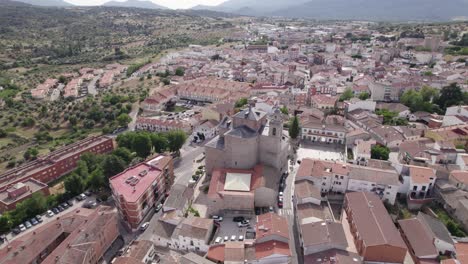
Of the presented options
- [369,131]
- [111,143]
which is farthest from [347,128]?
[111,143]

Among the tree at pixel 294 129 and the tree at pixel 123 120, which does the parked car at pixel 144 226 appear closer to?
the tree at pixel 294 129

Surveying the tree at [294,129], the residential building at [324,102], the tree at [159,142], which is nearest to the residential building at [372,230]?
the tree at [294,129]

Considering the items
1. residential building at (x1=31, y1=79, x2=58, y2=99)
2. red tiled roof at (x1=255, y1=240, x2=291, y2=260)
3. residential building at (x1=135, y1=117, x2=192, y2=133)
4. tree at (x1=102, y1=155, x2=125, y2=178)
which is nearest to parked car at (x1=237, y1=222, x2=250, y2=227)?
red tiled roof at (x1=255, y1=240, x2=291, y2=260)

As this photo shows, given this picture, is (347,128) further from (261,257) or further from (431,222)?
(261,257)

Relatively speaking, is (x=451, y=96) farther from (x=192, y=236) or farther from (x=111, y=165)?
(x=111, y=165)

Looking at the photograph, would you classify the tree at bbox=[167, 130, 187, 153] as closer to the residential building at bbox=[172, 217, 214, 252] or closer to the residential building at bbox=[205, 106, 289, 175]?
the residential building at bbox=[205, 106, 289, 175]

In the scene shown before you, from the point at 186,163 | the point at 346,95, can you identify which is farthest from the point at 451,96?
the point at 186,163
